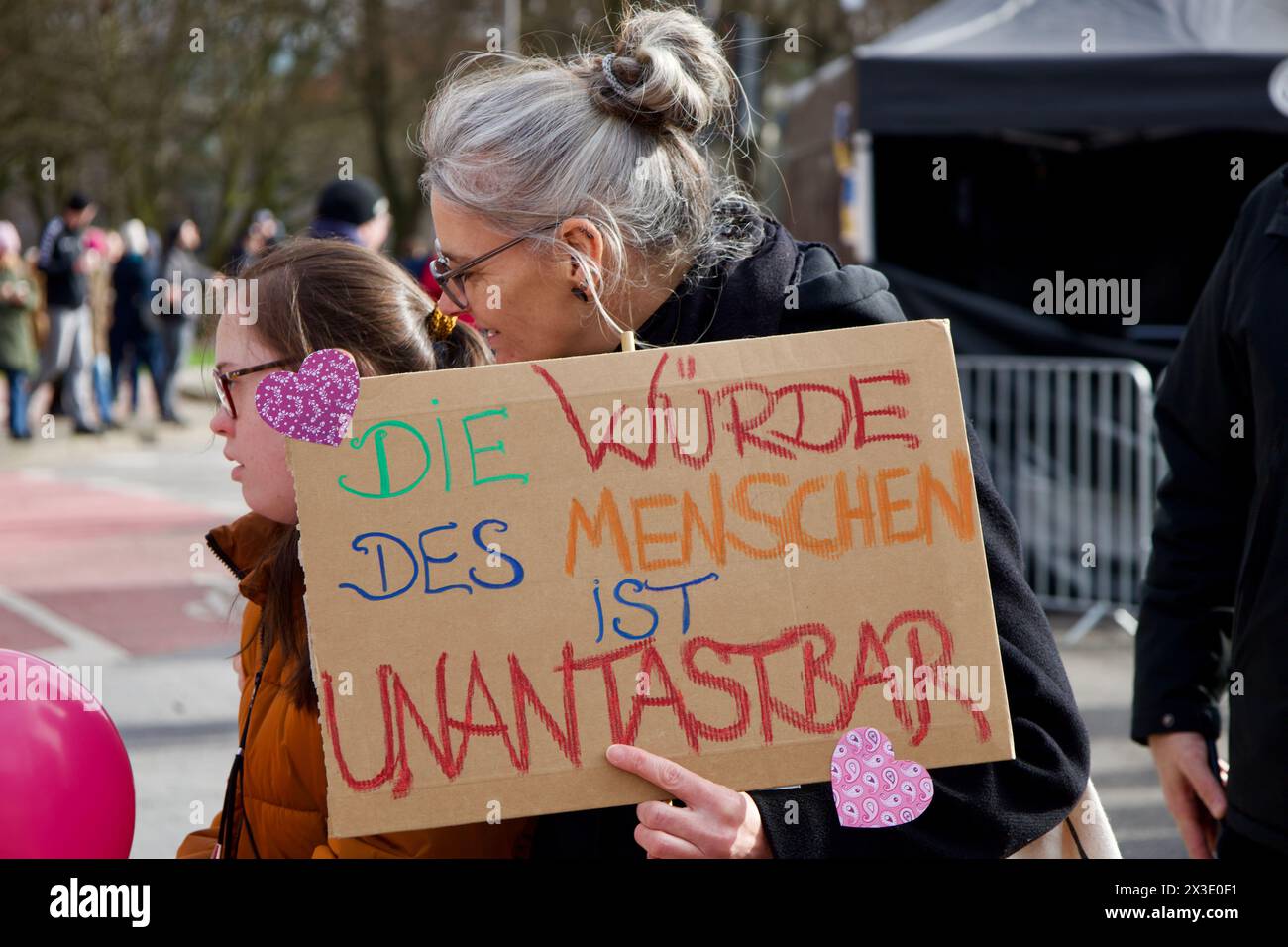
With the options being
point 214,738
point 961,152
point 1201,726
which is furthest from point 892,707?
point 961,152

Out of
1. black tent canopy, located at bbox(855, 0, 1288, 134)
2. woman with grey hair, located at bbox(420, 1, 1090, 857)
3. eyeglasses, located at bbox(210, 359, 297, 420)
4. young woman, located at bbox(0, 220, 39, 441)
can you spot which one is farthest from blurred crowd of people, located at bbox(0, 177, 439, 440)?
woman with grey hair, located at bbox(420, 1, 1090, 857)

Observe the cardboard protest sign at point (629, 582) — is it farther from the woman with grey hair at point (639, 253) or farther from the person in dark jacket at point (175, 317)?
the person in dark jacket at point (175, 317)

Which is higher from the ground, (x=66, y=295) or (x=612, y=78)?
(x=612, y=78)

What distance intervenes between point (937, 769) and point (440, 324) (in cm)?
91

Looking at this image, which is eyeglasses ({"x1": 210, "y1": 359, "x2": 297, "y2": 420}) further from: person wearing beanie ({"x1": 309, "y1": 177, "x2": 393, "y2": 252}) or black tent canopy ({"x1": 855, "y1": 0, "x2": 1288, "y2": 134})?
black tent canopy ({"x1": 855, "y1": 0, "x2": 1288, "y2": 134})

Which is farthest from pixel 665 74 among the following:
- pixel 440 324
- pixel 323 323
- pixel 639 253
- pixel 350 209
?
pixel 350 209

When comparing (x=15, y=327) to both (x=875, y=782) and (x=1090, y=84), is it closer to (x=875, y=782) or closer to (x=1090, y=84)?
(x=1090, y=84)

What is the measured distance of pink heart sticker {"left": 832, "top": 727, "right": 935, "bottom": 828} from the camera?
5.19 feet

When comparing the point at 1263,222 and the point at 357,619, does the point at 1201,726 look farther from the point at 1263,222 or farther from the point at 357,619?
the point at 357,619

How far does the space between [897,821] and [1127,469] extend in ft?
18.6

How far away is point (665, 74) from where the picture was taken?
5.93ft

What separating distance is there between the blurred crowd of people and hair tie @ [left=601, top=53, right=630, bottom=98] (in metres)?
10.1

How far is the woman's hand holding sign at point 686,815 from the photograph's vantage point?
5.08 ft

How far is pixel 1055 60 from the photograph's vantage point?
6.88m
